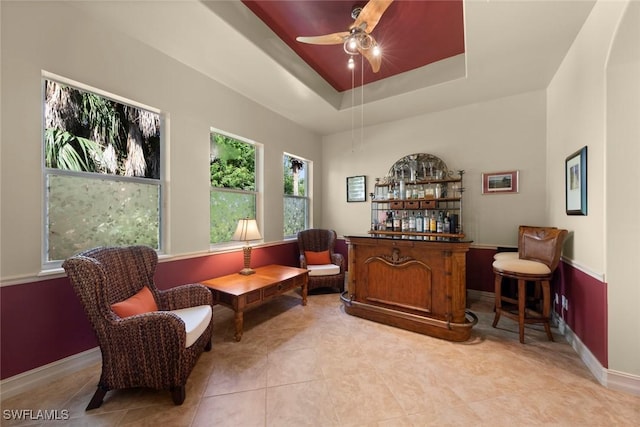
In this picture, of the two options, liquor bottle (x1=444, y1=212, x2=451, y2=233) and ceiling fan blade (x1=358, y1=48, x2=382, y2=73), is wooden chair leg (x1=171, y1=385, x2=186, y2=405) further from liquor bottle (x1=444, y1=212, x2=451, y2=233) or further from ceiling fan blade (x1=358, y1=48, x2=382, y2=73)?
liquor bottle (x1=444, y1=212, x2=451, y2=233)

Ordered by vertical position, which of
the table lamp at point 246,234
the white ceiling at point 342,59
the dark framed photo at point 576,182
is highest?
the white ceiling at point 342,59

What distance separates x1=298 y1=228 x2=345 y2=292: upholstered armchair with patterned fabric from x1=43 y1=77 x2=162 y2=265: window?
6.84 feet

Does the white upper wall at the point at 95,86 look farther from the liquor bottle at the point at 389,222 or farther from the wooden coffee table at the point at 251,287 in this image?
the liquor bottle at the point at 389,222

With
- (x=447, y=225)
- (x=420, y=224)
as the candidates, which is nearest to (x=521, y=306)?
(x=447, y=225)

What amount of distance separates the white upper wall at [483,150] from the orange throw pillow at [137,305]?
353 cm

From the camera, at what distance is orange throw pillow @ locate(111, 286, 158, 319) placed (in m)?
1.72

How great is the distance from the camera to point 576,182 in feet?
7.47

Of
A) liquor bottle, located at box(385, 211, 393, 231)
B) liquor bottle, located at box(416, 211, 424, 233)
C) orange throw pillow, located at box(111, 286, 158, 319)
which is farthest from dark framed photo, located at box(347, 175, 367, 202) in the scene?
orange throw pillow, located at box(111, 286, 158, 319)

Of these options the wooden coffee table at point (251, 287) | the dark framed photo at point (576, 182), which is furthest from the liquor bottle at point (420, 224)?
the wooden coffee table at point (251, 287)

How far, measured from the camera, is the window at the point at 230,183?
10.7 ft

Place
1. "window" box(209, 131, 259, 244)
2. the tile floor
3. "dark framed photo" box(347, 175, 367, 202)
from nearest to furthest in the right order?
the tile floor < "window" box(209, 131, 259, 244) < "dark framed photo" box(347, 175, 367, 202)

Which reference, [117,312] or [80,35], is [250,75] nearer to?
[80,35]

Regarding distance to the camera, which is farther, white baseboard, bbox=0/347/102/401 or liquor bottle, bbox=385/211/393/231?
liquor bottle, bbox=385/211/393/231

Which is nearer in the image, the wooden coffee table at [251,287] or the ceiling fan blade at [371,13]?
the ceiling fan blade at [371,13]
